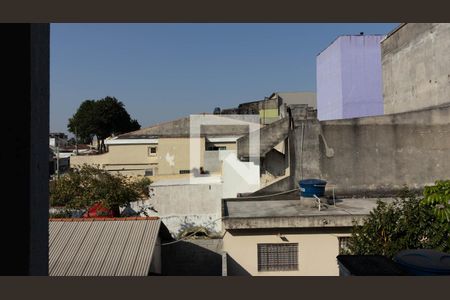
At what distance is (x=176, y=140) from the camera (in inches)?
902

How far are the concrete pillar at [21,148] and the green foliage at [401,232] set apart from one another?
21.1 feet

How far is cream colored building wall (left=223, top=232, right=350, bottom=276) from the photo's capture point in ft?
27.1

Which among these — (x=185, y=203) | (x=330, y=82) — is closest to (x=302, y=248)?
(x=185, y=203)

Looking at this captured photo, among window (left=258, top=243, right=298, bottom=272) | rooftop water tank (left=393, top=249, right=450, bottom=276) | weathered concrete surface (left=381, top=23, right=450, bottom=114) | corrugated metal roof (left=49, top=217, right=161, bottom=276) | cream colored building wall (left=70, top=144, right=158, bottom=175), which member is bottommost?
window (left=258, top=243, right=298, bottom=272)

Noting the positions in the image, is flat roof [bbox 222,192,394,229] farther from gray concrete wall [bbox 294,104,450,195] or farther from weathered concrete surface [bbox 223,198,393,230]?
gray concrete wall [bbox 294,104,450,195]

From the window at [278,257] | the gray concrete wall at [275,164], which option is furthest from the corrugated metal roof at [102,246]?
the gray concrete wall at [275,164]

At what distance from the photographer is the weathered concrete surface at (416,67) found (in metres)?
11.7

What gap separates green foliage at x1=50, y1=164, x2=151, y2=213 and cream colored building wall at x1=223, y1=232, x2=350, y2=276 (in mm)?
5260

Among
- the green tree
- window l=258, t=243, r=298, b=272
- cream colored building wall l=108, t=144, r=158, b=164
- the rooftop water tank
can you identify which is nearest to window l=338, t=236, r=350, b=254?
window l=258, t=243, r=298, b=272

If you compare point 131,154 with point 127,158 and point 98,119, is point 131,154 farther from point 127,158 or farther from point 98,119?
point 98,119

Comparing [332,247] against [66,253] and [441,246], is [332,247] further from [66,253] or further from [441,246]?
[66,253]

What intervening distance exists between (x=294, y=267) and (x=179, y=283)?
758 cm

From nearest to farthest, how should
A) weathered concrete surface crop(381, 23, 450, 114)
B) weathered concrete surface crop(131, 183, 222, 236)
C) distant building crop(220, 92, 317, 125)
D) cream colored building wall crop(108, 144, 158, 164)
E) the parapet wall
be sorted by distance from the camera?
1. the parapet wall
2. weathered concrete surface crop(381, 23, 450, 114)
3. weathered concrete surface crop(131, 183, 222, 236)
4. cream colored building wall crop(108, 144, 158, 164)
5. distant building crop(220, 92, 317, 125)

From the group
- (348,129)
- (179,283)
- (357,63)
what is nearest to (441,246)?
(348,129)
